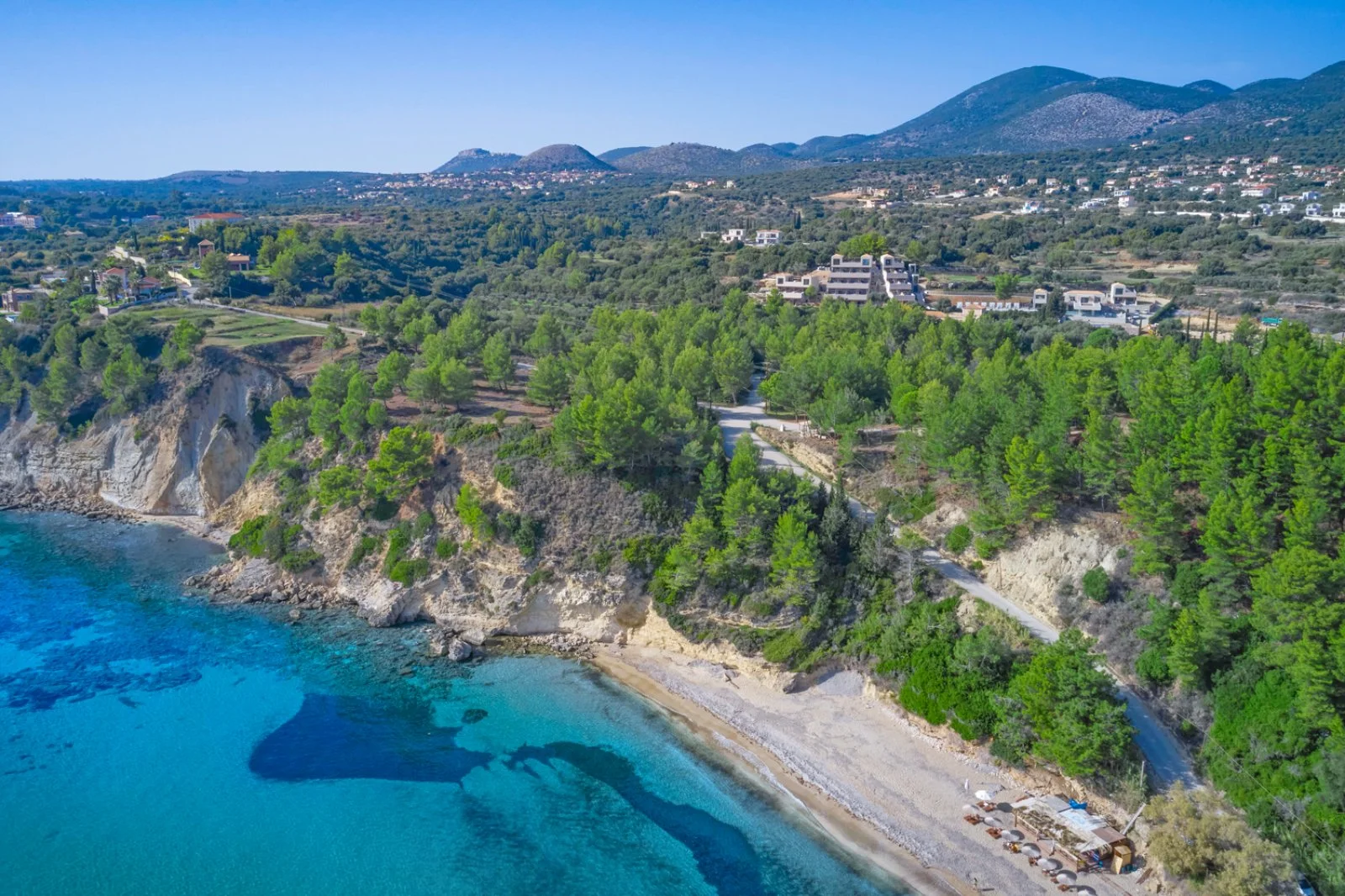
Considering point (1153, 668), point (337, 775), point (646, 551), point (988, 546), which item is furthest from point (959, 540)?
point (337, 775)

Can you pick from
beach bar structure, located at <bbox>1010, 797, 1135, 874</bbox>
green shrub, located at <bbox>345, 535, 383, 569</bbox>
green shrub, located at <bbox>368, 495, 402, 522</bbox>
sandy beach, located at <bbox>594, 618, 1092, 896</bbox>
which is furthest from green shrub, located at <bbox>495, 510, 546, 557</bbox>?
beach bar structure, located at <bbox>1010, 797, 1135, 874</bbox>

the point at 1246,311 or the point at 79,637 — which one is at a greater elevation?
the point at 1246,311

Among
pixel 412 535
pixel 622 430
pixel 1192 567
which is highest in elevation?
pixel 622 430

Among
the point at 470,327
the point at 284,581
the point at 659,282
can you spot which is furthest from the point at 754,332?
the point at 284,581

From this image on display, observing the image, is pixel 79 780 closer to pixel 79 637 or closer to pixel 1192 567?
pixel 79 637

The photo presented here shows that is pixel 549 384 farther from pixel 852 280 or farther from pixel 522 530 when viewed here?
pixel 852 280

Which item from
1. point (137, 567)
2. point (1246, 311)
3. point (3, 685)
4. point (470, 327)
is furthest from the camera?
point (1246, 311)

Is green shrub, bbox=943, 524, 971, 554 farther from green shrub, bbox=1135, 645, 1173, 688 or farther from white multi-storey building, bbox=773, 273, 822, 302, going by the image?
white multi-storey building, bbox=773, 273, 822, 302

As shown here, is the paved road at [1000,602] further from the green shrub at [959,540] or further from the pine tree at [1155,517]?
the pine tree at [1155,517]

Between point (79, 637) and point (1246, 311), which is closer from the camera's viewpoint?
point (79, 637)
